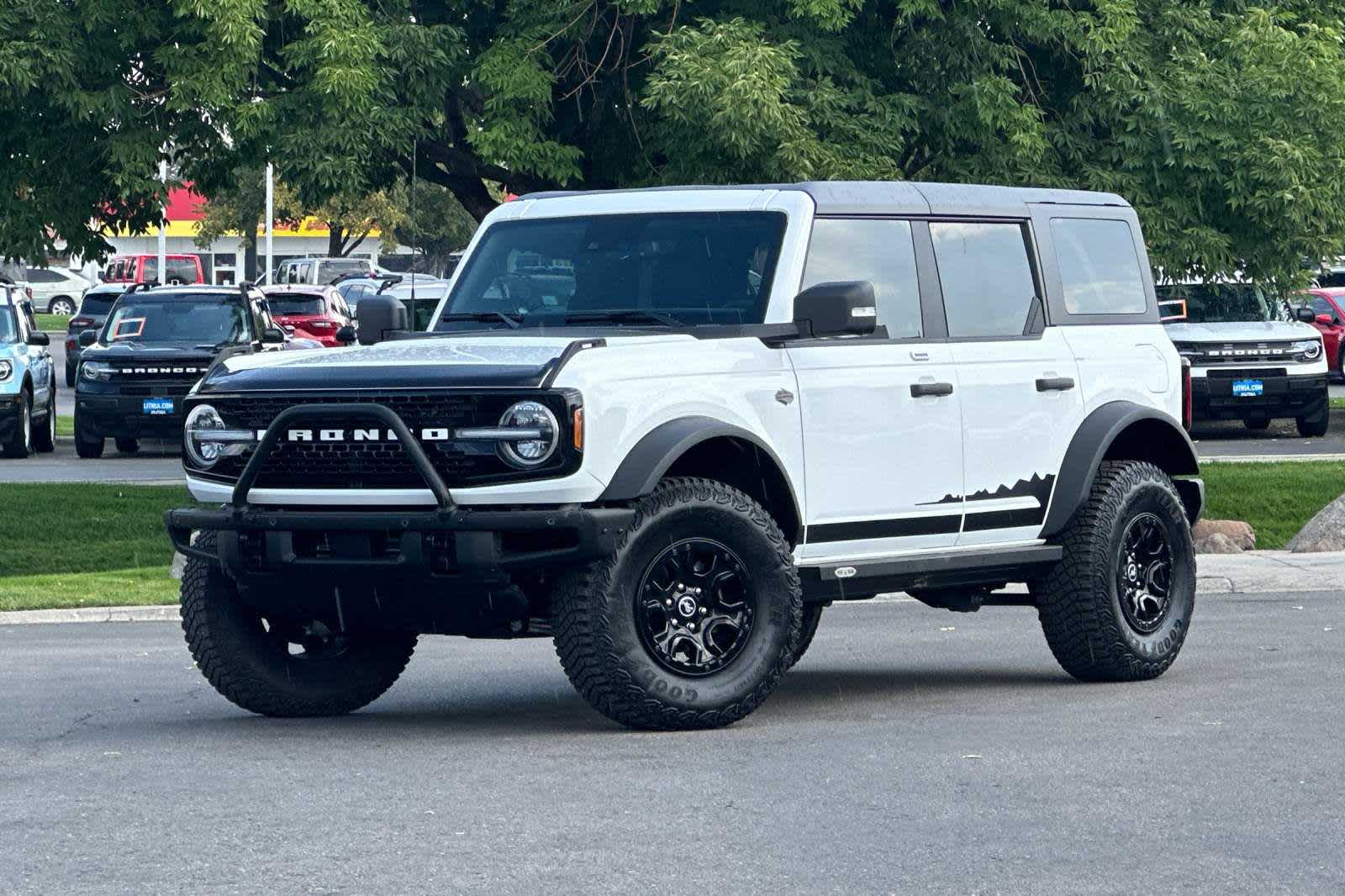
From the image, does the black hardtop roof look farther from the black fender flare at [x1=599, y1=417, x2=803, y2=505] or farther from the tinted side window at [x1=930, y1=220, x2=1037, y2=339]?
the black fender flare at [x1=599, y1=417, x2=803, y2=505]

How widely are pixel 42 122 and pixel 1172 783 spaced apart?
16693 millimetres

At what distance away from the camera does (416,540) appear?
8.69 metres

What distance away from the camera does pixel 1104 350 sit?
1111 centimetres

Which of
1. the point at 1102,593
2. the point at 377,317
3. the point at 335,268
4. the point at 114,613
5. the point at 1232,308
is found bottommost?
the point at 335,268

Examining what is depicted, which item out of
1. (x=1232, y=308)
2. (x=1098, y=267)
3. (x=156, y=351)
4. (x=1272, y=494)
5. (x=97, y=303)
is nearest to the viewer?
(x=1098, y=267)

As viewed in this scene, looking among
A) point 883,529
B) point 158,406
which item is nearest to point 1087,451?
point 883,529

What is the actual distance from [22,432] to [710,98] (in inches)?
429

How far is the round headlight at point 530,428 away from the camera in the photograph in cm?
865

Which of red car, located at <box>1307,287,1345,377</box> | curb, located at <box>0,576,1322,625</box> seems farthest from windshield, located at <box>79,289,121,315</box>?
curb, located at <box>0,576,1322,625</box>

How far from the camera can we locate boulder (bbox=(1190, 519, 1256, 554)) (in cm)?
1898

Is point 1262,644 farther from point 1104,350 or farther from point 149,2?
point 149,2

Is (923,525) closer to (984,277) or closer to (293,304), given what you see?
(984,277)

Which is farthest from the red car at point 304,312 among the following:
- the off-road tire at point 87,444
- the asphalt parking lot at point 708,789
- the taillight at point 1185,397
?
the taillight at point 1185,397

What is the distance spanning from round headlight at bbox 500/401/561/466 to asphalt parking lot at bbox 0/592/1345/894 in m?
1.02
